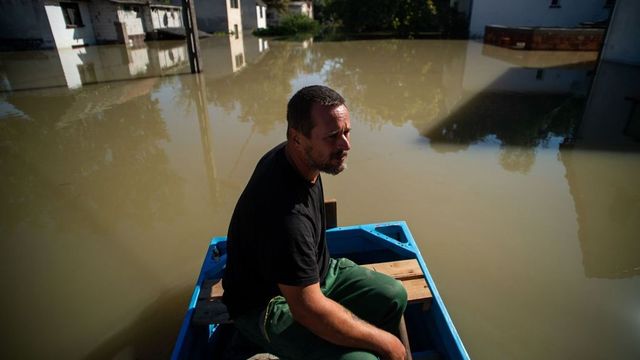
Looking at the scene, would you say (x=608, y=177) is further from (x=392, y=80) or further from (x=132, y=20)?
(x=132, y=20)

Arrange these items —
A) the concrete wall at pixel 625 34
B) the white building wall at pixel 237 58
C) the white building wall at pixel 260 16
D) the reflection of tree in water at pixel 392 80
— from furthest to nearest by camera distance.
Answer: the white building wall at pixel 260 16
the white building wall at pixel 237 58
the concrete wall at pixel 625 34
the reflection of tree in water at pixel 392 80

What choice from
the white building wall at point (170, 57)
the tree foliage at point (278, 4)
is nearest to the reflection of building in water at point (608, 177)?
the white building wall at point (170, 57)

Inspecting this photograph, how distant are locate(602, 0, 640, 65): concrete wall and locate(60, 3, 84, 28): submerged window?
89.5ft

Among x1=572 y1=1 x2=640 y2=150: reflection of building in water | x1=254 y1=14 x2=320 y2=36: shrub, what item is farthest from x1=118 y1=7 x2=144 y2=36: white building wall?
x1=572 y1=1 x2=640 y2=150: reflection of building in water

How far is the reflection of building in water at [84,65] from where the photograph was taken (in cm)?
1255

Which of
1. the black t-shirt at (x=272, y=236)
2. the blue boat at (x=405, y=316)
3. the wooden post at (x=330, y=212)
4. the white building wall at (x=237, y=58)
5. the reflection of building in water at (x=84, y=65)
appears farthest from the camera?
the white building wall at (x=237, y=58)

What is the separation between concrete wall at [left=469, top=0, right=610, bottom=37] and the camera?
22750 mm

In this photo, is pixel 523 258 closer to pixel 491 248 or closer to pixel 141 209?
pixel 491 248

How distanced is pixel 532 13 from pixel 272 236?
95.3ft

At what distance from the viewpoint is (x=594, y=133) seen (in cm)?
687

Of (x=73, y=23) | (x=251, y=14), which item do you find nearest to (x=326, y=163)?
(x=73, y=23)

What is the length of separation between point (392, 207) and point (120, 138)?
564cm

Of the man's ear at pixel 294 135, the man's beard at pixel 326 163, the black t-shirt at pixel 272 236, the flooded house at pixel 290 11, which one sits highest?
the flooded house at pixel 290 11

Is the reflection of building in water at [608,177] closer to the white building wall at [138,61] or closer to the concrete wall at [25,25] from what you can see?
the white building wall at [138,61]
